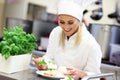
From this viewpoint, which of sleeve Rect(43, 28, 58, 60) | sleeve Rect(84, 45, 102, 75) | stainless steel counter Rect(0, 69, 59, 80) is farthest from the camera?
sleeve Rect(43, 28, 58, 60)

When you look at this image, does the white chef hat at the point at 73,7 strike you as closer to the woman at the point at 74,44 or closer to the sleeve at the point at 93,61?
the woman at the point at 74,44

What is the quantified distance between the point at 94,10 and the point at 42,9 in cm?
195

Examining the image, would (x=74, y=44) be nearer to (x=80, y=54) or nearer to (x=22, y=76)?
(x=80, y=54)

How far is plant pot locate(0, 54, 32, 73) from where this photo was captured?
129 cm

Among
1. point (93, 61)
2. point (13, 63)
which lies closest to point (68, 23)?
point (93, 61)

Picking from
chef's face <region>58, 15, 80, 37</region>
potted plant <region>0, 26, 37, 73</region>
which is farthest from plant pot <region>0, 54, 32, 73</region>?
chef's face <region>58, 15, 80, 37</region>

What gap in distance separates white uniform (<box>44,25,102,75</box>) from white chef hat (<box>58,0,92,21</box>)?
0.12 meters

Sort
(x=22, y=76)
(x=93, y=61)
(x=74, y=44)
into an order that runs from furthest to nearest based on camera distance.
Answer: (x=74, y=44) → (x=93, y=61) → (x=22, y=76)

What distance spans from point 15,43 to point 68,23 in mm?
343

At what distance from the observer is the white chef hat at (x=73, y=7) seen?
1.52 m

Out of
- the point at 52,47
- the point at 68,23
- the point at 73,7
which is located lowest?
the point at 52,47

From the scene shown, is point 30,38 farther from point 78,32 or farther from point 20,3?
point 20,3

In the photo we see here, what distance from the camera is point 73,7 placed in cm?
155

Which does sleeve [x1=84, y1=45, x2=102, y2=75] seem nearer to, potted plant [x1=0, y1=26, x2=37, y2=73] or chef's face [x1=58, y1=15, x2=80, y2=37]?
chef's face [x1=58, y1=15, x2=80, y2=37]
